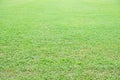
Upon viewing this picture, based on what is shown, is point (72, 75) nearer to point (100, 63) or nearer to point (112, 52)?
point (100, 63)

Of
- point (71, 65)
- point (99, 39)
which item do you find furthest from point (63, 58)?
point (99, 39)

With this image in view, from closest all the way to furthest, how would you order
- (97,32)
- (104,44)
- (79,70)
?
(79,70) → (104,44) → (97,32)

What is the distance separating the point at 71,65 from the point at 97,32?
2897 millimetres

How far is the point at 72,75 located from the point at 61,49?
4.93 feet

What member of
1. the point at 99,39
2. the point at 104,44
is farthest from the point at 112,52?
the point at 99,39

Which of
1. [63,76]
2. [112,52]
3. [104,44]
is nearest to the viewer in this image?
[63,76]

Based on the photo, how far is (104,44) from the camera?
583cm

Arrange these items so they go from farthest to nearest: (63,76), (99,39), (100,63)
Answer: (99,39) → (100,63) → (63,76)

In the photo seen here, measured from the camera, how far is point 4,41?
605 cm

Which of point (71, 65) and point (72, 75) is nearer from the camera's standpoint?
point (72, 75)

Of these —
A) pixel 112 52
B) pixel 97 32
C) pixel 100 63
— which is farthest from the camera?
pixel 97 32

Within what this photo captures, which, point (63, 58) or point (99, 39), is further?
point (99, 39)

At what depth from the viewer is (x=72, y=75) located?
13.1ft

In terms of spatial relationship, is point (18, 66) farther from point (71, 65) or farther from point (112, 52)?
point (112, 52)
